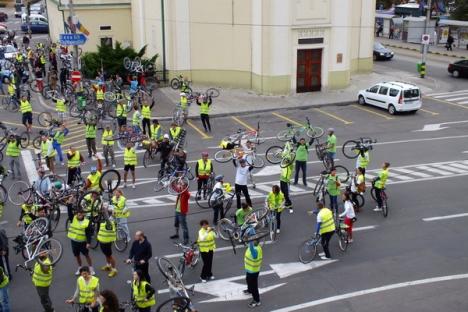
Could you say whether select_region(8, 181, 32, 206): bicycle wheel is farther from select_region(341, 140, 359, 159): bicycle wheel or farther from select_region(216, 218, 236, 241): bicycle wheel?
select_region(341, 140, 359, 159): bicycle wheel

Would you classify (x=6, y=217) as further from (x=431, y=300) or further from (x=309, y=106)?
(x=309, y=106)

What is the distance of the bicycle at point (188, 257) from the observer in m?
13.2

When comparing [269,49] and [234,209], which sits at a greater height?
[269,49]

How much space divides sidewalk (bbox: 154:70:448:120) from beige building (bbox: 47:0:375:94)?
0.61 meters

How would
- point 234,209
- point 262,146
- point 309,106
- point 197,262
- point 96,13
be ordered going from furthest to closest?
point 96,13, point 309,106, point 262,146, point 234,209, point 197,262

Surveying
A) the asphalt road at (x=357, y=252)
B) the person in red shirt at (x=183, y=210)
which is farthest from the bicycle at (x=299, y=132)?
the person in red shirt at (x=183, y=210)

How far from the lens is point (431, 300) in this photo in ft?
40.4

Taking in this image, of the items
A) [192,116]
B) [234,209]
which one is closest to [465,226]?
[234,209]

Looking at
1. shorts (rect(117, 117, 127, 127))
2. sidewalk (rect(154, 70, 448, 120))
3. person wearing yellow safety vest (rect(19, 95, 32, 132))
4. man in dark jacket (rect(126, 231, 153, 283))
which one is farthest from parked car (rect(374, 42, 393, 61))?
man in dark jacket (rect(126, 231, 153, 283))

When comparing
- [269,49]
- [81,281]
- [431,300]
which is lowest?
[431,300]

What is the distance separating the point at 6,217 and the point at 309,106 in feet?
58.1

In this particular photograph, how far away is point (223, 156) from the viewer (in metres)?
21.4

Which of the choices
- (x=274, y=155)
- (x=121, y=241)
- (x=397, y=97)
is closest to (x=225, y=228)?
(x=121, y=241)

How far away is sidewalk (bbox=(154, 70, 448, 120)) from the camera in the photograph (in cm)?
2962
